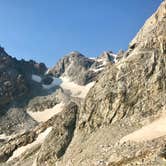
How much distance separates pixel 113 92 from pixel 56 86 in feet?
385

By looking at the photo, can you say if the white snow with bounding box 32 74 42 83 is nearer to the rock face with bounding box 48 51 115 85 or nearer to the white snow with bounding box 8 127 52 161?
the rock face with bounding box 48 51 115 85

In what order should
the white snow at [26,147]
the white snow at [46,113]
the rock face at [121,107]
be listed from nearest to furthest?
the rock face at [121,107]
the white snow at [26,147]
the white snow at [46,113]

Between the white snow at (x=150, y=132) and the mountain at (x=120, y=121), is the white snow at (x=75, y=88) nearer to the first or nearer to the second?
the mountain at (x=120, y=121)

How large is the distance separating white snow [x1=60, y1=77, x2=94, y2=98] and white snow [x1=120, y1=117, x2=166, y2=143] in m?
109

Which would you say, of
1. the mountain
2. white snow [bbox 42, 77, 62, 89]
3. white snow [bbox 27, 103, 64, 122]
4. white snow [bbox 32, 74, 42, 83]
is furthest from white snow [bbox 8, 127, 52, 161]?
white snow [bbox 32, 74, 42, 83]

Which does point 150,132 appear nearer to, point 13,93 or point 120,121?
point 120,121

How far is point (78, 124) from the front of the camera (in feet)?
143

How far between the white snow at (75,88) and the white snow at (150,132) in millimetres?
109368

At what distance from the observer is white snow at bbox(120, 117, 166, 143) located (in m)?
32.9

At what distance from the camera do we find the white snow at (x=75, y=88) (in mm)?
148738

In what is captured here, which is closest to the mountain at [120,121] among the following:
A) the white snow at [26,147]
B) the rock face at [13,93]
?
the white snow at [26,147]

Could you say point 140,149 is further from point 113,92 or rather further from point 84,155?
point 113,92

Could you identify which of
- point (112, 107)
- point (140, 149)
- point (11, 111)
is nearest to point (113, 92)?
point (112, 107)

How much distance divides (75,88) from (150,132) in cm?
12335
